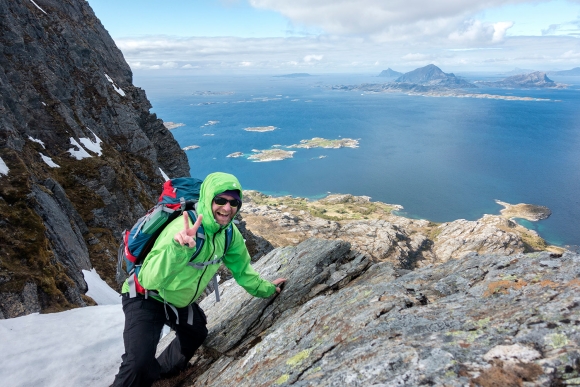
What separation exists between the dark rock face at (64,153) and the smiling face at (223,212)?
11240mm

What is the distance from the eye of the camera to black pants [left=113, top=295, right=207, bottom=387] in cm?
757

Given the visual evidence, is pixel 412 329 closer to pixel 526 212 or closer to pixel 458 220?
pixel 458 220

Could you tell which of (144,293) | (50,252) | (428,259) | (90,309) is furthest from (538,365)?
(428,259)

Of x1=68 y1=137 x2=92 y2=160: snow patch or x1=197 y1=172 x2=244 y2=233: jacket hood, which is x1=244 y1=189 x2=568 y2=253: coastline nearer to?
x1=68 y1=137 x2=92 y2=160: snow patch

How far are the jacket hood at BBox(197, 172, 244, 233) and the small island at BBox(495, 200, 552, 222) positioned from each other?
507 ft

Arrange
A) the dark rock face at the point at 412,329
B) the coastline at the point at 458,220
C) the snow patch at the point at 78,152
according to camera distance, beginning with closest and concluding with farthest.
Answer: the dark rock face at the point at 412,329 < the snow patch at the point at 78,152 < the coastline at the point at 458,220

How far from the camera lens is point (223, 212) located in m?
7.54

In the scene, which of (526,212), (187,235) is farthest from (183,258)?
(526,212)

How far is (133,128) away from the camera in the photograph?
52312 millimetres

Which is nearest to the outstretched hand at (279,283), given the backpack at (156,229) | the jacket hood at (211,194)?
the backpack at (156,229)

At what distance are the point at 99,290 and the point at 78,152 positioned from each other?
74.7 ft

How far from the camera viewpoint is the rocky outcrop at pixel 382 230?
107 metres

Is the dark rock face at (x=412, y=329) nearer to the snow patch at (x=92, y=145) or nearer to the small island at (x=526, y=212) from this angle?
the snow patch at (x=92, y=145)

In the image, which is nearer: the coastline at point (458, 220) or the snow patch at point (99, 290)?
the snow patch at point (99, 290)
